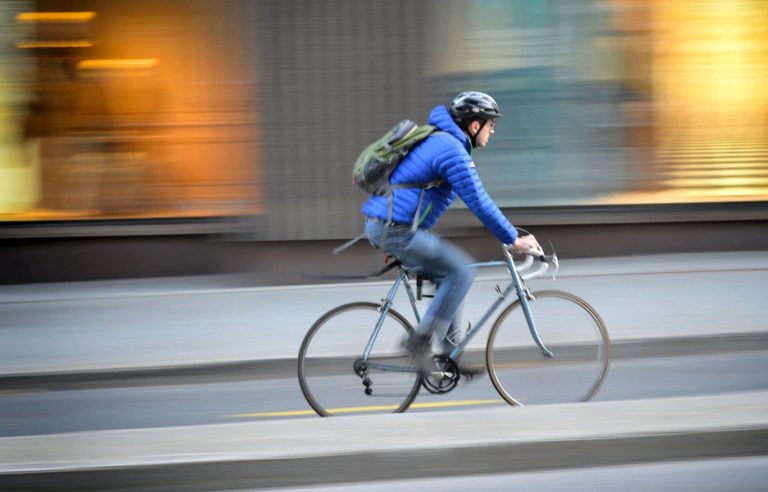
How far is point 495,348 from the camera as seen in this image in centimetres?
534

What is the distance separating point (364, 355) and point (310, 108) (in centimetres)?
501

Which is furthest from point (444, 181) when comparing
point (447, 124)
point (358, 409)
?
point (358, 409)

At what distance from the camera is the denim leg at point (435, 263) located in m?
5.17

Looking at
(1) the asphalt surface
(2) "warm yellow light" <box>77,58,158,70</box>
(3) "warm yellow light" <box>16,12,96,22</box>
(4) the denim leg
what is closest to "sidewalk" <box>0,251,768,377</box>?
(1) the asphalt surface

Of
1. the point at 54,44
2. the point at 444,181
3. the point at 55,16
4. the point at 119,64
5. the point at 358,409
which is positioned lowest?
the point at 358,409

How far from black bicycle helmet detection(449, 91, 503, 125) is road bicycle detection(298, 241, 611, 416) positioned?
28.8 inches

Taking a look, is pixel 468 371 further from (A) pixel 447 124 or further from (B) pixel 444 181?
(A) pixel 447 124

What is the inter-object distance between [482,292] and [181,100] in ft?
12.3

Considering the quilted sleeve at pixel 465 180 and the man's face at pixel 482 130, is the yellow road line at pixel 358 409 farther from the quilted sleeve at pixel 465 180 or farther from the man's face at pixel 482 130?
the man's face at pixel 482 130

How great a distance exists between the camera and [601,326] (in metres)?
5.48

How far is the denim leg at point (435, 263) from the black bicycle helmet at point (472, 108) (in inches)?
25.0

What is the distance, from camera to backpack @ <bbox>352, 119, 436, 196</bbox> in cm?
504

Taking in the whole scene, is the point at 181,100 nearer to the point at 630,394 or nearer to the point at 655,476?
the point at 630,394

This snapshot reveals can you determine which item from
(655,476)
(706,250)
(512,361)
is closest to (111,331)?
(512,361)
